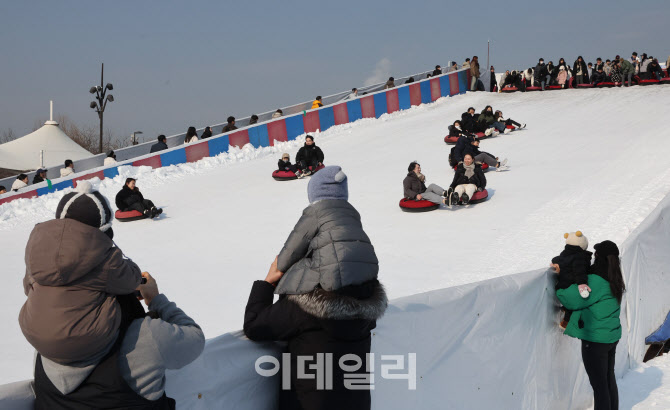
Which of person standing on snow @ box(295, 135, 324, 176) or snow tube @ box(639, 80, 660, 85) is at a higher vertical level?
person standing on snow @ box(295, 135, 324, 176)

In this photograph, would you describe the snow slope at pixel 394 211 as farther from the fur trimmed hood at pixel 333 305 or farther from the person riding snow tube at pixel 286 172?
the fur trimmed hood at pixel 333 305

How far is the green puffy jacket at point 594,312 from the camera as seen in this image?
4.13 meters

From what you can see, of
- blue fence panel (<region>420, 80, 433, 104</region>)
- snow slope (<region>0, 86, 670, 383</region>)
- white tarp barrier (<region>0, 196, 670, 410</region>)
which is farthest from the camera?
blue fence panel (<region>420, 80, 433, 104</region>)

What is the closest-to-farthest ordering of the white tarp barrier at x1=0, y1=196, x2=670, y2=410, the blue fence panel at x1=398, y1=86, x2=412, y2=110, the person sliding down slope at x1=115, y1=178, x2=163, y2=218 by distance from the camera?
the white tarp barrier at x1=0, y1=196, x2=670, y2=410 → the person sliding down slope at x1=115, y1=178, x2=163, y2=218 → the blue fence panel at x1=398, y1=86, x2=412, y2=110

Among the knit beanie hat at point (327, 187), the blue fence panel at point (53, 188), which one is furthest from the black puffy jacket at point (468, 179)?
the knit beanie hat at point (327, 187)

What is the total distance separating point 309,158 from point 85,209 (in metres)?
11.7

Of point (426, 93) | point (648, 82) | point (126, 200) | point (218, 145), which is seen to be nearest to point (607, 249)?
point (126, 200)

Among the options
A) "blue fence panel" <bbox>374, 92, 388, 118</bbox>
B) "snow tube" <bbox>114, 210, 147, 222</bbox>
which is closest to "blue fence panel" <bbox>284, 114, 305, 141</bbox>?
"blue fence panel" <bbox>374, 92, 388, 118</bbox>

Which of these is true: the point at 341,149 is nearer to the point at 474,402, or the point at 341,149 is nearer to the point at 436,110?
the point at 436,110

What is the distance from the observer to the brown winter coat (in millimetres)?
1779

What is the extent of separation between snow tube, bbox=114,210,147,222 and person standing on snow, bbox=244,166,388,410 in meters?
8.42

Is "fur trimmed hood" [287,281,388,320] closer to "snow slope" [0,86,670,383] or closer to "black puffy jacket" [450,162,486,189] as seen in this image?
"snow slope" [0,86,670,383]

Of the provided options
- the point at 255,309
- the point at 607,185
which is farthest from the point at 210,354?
the point at 607,185

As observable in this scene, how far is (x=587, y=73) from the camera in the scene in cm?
2370
